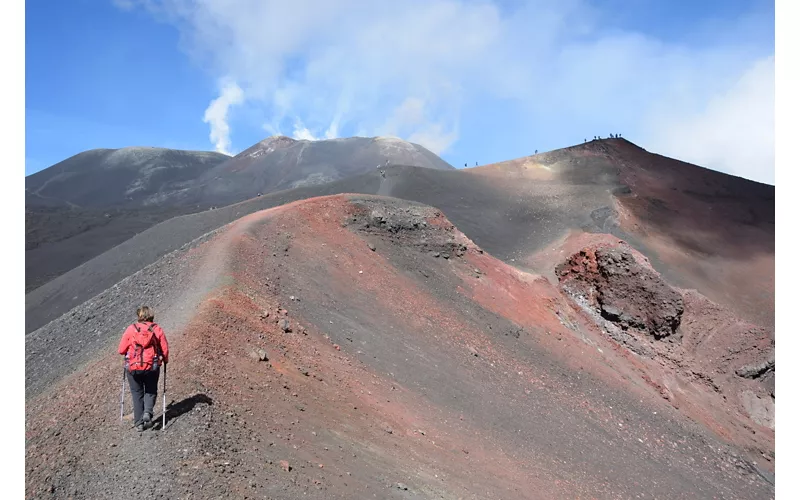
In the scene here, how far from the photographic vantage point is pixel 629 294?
83.6 feet

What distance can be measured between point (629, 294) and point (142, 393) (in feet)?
78.4

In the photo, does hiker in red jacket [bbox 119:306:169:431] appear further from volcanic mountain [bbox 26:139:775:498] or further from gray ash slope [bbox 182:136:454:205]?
gray ash slope [bbox 182:136:454:205]

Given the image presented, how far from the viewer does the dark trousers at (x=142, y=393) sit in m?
6.47

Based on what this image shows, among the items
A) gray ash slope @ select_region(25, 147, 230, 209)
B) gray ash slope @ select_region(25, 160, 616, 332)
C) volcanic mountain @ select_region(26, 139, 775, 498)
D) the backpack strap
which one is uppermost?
gray ash slope @ select_region(25, 147, 230, 209)

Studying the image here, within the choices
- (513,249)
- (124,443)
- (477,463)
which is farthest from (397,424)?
(513,249)

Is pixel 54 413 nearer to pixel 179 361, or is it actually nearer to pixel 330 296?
pixel 179 361

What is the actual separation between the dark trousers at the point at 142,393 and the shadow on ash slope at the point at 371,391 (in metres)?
0.32

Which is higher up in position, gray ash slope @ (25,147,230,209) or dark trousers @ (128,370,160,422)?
gray ash slope @ (25,147,230,209)

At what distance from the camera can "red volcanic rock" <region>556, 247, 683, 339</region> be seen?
2517 cm

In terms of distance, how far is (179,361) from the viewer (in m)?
7.97

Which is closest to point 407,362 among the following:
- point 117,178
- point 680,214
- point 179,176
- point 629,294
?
point 629,294

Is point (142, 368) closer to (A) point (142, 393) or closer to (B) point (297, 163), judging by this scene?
(A) point (142, 393)

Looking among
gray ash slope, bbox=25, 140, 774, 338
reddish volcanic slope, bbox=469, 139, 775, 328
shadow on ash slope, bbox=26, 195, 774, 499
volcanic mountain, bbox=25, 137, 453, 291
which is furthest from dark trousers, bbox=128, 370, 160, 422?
volcanic mountain, bbox=25, 137, 453, 291

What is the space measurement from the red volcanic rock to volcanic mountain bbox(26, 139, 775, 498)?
3.7 inches
